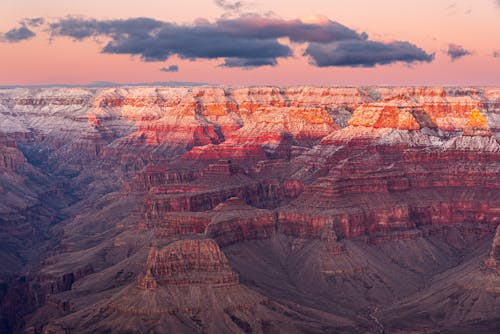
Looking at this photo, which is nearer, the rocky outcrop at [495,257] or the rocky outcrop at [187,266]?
the rocky outcrop at [187,266]

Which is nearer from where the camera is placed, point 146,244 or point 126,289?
point 126,289

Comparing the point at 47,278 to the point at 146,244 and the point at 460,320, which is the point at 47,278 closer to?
the point at 146,244

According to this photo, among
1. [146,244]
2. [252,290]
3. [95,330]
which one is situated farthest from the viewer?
[146,244]

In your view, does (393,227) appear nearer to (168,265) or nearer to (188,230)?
(188,230)

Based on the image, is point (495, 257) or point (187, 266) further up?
point (187, 266)

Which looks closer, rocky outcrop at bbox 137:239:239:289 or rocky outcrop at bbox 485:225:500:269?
rocky outcrop at bbox 137:239:239:289

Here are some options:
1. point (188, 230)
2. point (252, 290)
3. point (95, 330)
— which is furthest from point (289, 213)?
point (95, 330)

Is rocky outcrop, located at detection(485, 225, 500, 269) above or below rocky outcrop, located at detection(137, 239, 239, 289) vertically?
below

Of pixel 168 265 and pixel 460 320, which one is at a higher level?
pixel 168 265

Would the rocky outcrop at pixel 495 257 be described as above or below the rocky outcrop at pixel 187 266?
below

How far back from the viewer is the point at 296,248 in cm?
19075

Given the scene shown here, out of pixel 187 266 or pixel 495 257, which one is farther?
pixel 495 257

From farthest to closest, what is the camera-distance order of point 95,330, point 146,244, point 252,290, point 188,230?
point 146,244
point 188,230
point 252,290
point 95,330

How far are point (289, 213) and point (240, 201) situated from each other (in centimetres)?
877
